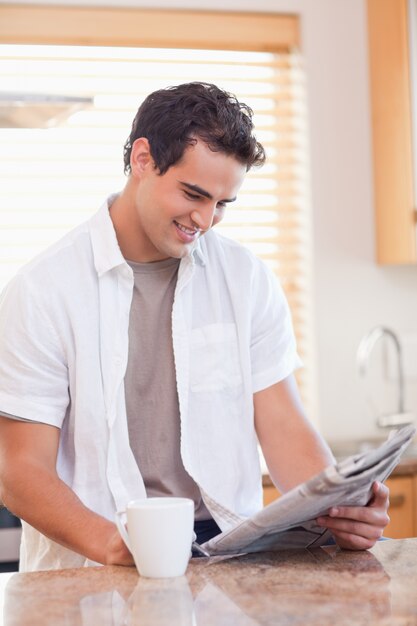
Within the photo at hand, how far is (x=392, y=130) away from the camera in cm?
338

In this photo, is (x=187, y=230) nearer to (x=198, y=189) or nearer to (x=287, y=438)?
(x=198, y=189)

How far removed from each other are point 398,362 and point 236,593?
2.38 meters

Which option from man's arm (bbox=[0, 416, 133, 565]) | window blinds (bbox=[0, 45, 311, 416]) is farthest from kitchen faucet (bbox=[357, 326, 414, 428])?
man's arm (bbox=[0, 416, 133, 565])

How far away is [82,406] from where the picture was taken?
1.77 m

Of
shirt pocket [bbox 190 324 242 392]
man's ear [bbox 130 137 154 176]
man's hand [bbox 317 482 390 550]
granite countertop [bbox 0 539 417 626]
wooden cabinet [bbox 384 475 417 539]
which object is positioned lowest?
wooden cabinet [bbox 384 475 417 539]

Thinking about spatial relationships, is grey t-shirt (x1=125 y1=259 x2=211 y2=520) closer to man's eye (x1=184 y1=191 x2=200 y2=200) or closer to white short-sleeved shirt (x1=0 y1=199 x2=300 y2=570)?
white short-sleeved shirt (x1=0 y1=199 x2=300 y2=570)

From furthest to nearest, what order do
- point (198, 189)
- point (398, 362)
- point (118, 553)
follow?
point (398, 362)
point (198, 189)
point (118, 553)

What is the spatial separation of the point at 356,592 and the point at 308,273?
230 centimetres

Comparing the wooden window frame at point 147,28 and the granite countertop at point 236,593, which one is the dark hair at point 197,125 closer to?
the granite countertop at point 236,593

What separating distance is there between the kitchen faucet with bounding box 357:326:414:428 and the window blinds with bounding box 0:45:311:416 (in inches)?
7.7

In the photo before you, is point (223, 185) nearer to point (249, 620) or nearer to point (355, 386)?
point (249, 620)

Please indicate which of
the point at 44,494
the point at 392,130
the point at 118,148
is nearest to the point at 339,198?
the point at 392,130

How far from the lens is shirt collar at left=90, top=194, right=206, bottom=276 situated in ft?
5.98

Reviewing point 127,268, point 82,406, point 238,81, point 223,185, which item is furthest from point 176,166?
point 238,81
